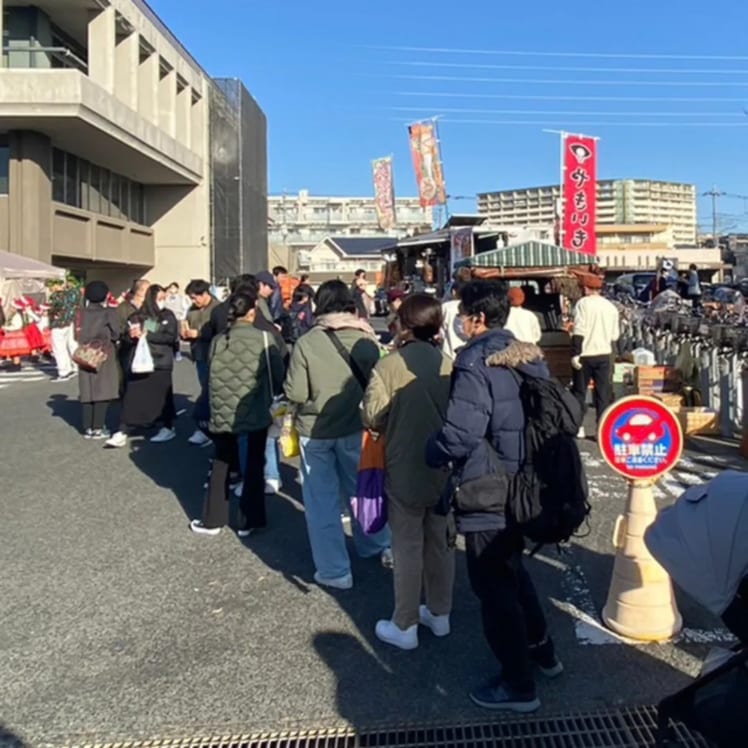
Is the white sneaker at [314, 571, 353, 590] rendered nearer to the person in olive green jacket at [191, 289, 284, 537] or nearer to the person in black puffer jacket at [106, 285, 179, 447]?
the person in olive green jacket at [191, 289, 284, 537]

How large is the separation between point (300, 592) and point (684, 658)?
213cm

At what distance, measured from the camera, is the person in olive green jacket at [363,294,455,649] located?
3779mm

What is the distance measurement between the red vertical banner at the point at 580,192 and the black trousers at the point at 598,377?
8.87 m

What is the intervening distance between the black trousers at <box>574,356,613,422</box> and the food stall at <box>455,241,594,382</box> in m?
2.72

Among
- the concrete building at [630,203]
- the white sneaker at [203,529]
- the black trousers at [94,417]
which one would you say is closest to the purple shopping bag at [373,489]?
the white sneaker at [203,529]

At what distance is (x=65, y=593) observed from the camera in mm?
4715

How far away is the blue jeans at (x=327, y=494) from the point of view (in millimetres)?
4664

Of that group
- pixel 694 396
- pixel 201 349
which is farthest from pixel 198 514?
pixel 694 396

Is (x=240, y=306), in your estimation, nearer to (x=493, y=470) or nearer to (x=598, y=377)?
(x=493, y=470)

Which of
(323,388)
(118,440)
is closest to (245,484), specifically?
(323,388)

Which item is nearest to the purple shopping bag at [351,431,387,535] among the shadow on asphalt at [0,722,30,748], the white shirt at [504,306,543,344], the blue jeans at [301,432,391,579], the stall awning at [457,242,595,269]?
the blue jeans at [301,432,391,579]

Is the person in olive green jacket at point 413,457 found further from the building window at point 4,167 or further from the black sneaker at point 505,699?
the building window at point 4,167

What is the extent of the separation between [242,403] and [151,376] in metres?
3.89

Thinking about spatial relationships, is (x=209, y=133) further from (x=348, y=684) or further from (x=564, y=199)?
(x=348, y=684)
